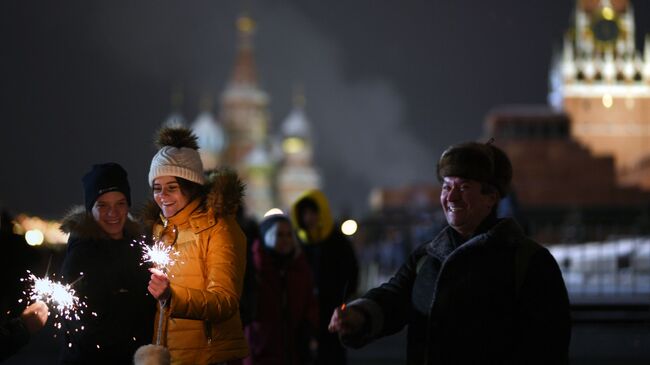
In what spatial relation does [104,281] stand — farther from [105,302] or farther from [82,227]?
[82,227]

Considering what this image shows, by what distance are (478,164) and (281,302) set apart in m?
2.81

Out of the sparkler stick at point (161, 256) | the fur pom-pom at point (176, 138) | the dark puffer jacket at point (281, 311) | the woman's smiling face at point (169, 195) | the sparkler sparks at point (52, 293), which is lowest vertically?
the dark puffer jacket at point (281, 311)

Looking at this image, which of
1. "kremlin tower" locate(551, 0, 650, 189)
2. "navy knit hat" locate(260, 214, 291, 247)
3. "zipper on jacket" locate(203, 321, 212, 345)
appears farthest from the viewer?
"kremlin tower" locate(551, 0, 650, 189)

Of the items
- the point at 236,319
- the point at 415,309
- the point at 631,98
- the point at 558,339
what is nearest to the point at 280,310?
the point at 236,319

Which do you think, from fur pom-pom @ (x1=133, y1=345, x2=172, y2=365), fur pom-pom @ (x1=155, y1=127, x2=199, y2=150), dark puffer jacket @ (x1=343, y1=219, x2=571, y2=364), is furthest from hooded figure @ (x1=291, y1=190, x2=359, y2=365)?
dark puffer jacket @ (x1=343, y1=219, x2=571, y2=364)

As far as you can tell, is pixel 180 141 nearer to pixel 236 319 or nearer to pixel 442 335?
pixel 236 319

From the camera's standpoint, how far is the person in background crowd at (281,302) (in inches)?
211

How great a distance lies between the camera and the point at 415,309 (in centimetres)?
284

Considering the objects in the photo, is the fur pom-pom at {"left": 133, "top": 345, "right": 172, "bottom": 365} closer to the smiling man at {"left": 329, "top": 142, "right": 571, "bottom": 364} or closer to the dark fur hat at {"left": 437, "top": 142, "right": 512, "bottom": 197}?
the smiling man at {"left": 329, "top": 142, "right": 571, "bottom": 364}

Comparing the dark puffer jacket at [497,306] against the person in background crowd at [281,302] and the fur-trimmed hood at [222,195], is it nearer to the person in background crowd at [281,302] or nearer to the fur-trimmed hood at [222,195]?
the fur-trimmed hood at [222,195]

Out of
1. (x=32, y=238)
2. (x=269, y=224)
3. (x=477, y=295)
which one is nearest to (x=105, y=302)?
(x=477, y=295)

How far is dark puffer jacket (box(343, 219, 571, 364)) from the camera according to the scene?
2586 millimetres

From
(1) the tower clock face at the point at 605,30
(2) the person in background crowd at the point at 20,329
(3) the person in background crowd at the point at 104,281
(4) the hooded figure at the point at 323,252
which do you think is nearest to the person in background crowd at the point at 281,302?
(4) the hooded figure at the point at 323,252

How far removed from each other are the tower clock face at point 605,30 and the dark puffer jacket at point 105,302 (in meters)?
70.8
